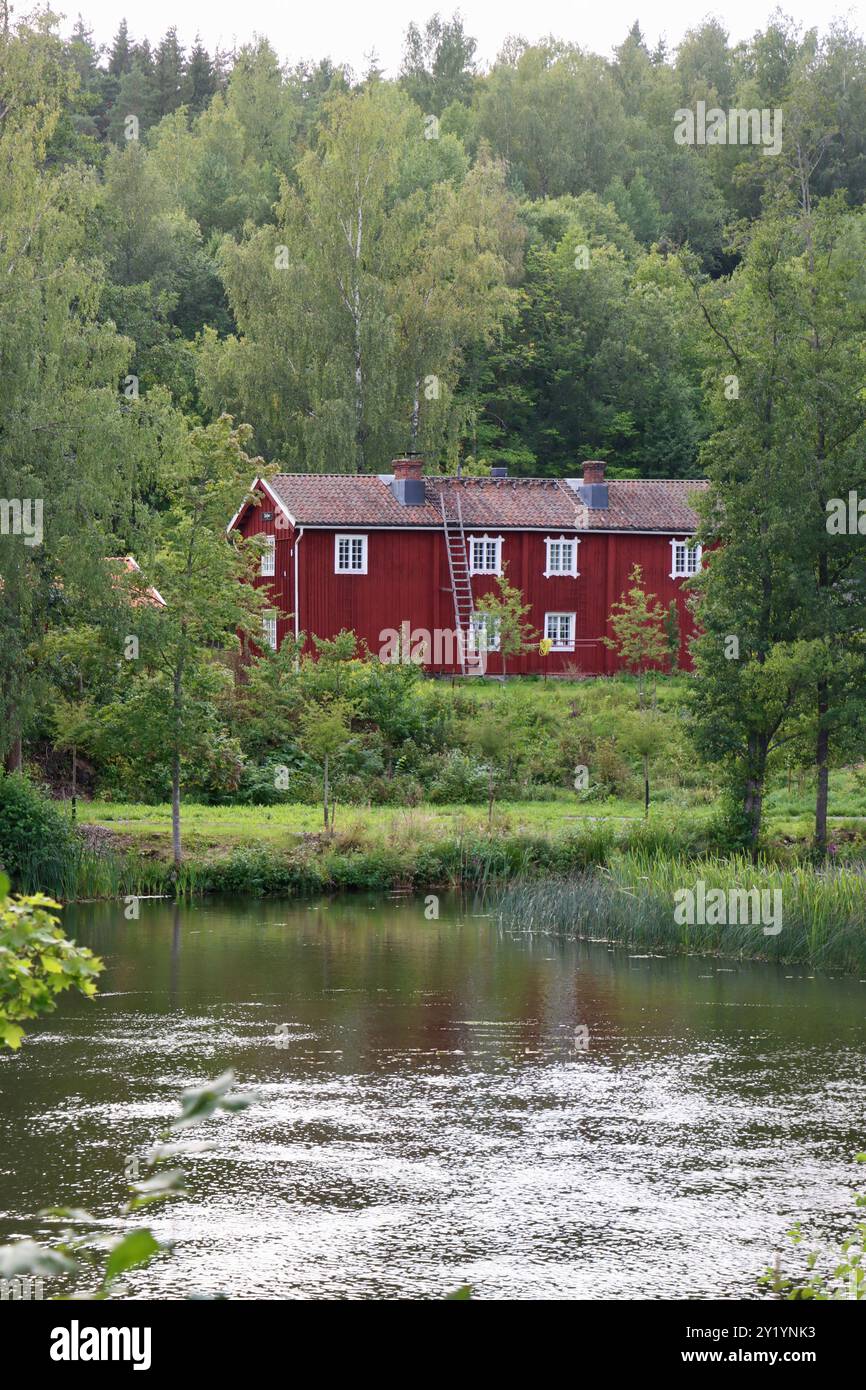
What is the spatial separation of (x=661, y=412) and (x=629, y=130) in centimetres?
2781

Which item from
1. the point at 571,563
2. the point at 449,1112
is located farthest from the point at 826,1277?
the point at 571,563

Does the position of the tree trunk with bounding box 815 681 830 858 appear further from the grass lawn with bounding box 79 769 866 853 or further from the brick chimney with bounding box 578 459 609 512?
the brick chimney with bounding box 578 459 609 512

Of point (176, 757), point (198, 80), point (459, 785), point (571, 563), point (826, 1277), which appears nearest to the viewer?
point (826, 1277)

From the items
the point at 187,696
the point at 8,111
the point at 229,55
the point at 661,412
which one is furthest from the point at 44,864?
the point at 229,55

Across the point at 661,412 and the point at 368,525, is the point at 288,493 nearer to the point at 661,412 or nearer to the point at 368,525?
the point at 368,525

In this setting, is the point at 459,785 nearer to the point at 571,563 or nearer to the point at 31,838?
the point at 31,838

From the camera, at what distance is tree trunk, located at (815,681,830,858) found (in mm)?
26469

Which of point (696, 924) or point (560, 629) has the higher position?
point (560, 629)

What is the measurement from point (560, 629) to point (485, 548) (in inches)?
116

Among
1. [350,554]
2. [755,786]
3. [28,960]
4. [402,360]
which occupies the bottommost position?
[755,786]

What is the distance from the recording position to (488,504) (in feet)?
142

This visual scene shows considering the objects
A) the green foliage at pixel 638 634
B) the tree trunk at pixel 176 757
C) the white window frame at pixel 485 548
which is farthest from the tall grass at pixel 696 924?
the white window frame at pixel 485 548

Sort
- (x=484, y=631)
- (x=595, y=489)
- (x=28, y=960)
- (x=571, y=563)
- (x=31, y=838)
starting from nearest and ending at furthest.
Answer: (x=28, y=960) → (x=31, y=838) → (x=484, y=631) → (x=571, y=563) → (x=595, y=489)

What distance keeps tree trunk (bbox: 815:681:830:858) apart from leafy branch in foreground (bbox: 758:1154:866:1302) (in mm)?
15969
